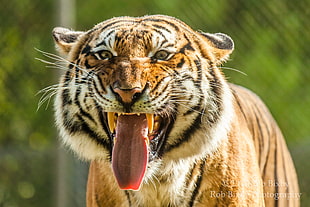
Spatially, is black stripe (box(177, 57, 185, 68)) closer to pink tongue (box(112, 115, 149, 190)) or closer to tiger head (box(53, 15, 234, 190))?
tiger head (box(53, 15, 234, 190))

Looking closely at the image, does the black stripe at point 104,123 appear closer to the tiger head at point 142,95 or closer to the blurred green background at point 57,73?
the tiger head at point 142,95

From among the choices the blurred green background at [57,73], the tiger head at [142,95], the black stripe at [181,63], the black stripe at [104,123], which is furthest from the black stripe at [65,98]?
the blurred green background at [57,73]

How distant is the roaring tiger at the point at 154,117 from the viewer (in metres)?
1.93

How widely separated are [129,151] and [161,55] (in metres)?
0.28

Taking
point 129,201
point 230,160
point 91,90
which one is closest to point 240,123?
point 230,160

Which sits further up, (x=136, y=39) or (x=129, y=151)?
(x=136, y=39)

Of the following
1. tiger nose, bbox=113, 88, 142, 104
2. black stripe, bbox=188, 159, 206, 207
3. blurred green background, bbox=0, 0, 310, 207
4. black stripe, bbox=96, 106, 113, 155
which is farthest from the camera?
blurred green background, bbox=0, 0, 310, 207

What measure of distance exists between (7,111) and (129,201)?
302 cm

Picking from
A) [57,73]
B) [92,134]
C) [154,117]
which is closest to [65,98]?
[92,134]

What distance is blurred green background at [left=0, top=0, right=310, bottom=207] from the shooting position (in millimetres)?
4539

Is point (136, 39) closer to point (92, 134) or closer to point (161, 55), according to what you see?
point (161, 55)

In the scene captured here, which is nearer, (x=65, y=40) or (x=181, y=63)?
(x=181, y=63)

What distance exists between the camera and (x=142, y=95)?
6.10ft

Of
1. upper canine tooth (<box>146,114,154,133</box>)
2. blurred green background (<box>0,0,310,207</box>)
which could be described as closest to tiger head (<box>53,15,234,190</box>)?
upper canine tooth (<box>146,114,154,133</box>)
